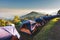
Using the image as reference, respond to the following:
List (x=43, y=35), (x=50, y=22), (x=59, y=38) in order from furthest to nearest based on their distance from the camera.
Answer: (x=50, y=22) < (x=43, y=35) < (x=59, y=38)

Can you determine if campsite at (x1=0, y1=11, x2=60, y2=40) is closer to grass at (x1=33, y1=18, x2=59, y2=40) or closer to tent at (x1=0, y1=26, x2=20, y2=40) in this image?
grass at (x1=33, y1=18, x2=59, y2=40)

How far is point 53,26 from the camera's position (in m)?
8.40

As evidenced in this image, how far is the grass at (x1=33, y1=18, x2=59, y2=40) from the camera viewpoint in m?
7.50

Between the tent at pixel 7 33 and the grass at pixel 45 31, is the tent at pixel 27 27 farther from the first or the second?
the tent at pixel 7 33

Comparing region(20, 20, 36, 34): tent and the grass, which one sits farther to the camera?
region(20, 20, 36, 34): tent

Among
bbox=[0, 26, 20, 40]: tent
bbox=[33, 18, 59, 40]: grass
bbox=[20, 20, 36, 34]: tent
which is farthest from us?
bbox=[20, 20, 36, 34]: tent

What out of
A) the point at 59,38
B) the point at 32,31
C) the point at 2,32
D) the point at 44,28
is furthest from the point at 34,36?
the point at 2,32

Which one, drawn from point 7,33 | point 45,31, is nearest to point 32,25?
point 45,31

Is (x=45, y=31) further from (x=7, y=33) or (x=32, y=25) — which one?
(x=7, y=33)

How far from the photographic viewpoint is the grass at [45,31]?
750 centimetres

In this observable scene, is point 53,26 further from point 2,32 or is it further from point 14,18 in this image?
point 2,32

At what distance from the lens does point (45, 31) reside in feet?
26.4

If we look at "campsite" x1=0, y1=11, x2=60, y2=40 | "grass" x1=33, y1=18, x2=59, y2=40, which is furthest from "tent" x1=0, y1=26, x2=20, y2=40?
"grass" x1=33, y1=18, x2=59, y2=40

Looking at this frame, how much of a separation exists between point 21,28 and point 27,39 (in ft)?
1.80
